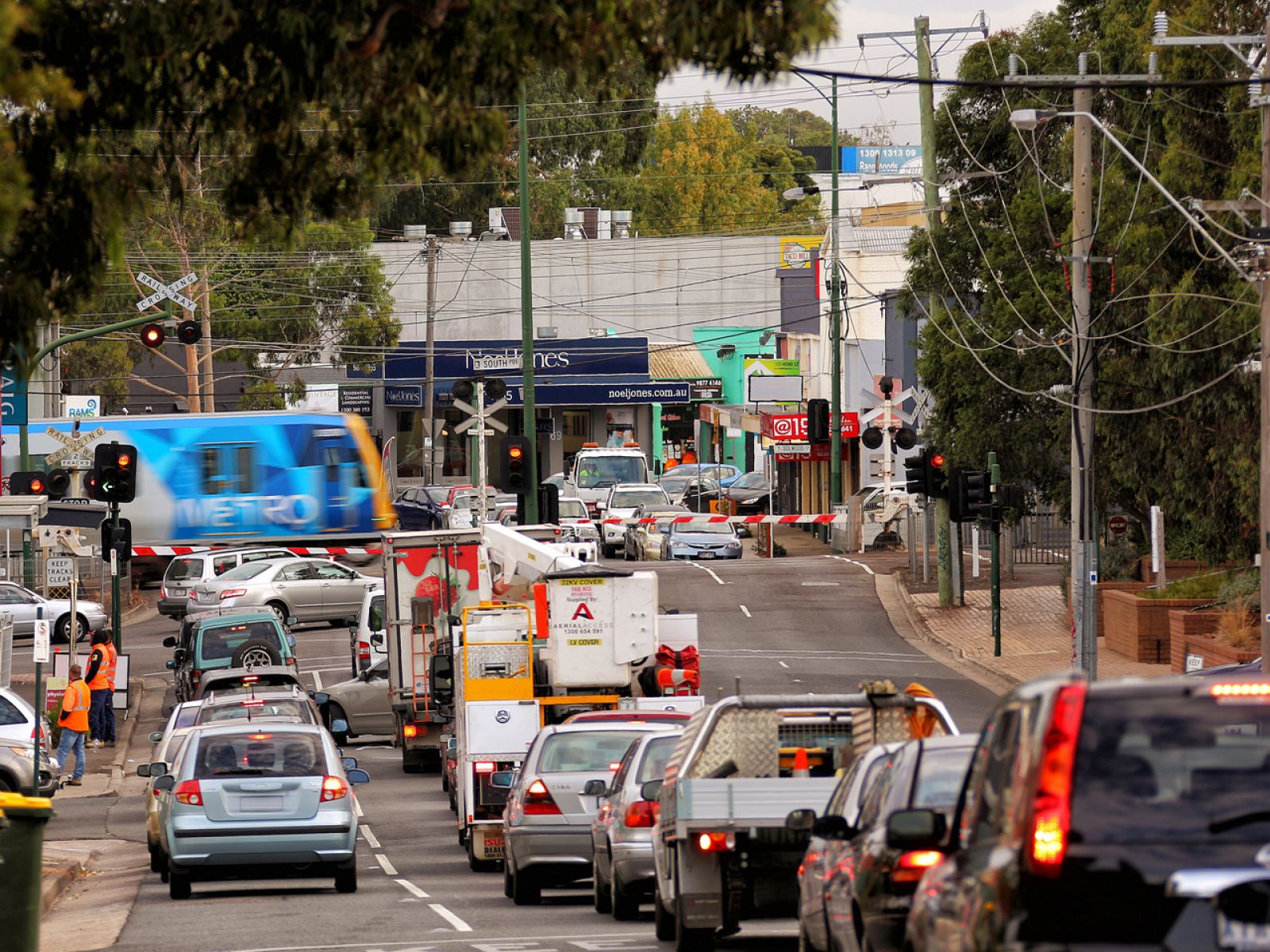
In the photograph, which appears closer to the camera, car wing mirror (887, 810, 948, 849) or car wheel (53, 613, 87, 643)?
car wing mirror (887, 810, 948, 849)

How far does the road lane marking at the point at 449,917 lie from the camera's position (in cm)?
1491

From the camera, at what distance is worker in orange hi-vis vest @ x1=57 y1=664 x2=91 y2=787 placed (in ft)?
90.5

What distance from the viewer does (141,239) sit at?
67.8 meters

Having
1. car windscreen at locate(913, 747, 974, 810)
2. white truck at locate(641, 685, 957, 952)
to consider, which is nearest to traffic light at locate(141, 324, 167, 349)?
white truck at locate(641, 685, 957, 952)

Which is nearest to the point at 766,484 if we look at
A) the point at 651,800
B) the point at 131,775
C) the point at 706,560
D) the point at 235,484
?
the point at 706,560

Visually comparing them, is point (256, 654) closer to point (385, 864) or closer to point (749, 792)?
point (385, 864)

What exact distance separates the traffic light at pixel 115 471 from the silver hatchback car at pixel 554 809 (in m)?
18.0

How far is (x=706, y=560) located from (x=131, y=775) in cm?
2499

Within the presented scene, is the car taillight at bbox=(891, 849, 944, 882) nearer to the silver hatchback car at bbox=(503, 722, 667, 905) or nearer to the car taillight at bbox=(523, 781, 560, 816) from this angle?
the silver hatchback car at bbox=(503, 722, 667, 905)

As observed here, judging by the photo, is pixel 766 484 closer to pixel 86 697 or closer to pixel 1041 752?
pixel 86 697

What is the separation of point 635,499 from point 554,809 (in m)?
40.9

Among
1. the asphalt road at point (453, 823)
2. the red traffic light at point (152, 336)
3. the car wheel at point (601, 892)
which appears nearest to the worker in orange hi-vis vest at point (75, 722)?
the asphalt road at point (453, 823)

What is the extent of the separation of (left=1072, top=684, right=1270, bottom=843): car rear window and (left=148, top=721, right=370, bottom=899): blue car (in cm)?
1136

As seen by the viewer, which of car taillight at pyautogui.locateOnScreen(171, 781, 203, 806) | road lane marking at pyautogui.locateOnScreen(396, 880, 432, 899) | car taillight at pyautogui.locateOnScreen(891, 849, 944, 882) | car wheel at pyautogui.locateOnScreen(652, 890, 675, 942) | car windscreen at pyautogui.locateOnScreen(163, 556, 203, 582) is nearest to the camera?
car taillight at pyautogui.locateOnScreen(891, 849, 944, 882)
